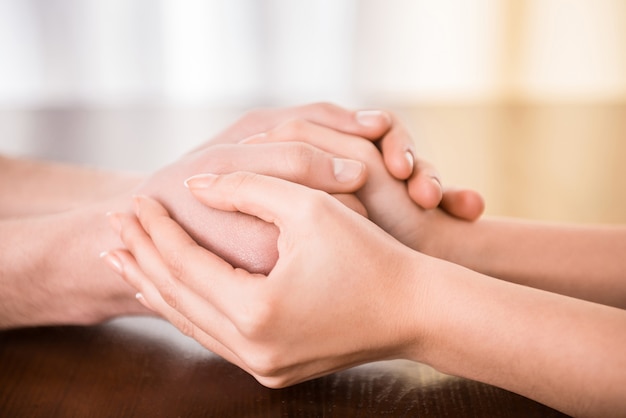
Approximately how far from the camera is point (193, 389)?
60 centimetres

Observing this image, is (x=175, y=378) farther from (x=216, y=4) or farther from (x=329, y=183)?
(x=216, y=4)

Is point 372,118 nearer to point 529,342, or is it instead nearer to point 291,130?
point 291,130

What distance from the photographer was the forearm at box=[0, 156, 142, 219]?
0.96m

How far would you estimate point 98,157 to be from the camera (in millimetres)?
1285

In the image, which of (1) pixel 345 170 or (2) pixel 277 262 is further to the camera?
(1) pixel 345 170

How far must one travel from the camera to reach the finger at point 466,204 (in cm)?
79

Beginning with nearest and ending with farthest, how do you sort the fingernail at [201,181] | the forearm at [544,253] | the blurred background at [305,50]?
the fingernail at [201,181] < the forearm at [544,253] < the blurred background at [305,50]

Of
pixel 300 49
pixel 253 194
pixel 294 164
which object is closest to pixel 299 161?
pixel 294 164

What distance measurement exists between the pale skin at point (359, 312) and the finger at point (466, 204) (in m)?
0.20

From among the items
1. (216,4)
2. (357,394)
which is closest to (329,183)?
(357,394)

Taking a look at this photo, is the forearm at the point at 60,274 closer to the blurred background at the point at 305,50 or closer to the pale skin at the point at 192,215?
the pale skin at the point at 192,215

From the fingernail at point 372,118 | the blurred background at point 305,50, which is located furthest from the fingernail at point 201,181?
the blurred background at point 305,50

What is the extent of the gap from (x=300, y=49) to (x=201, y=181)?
2.23 metres

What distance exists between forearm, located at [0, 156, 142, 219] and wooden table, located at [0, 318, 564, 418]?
0.31m
